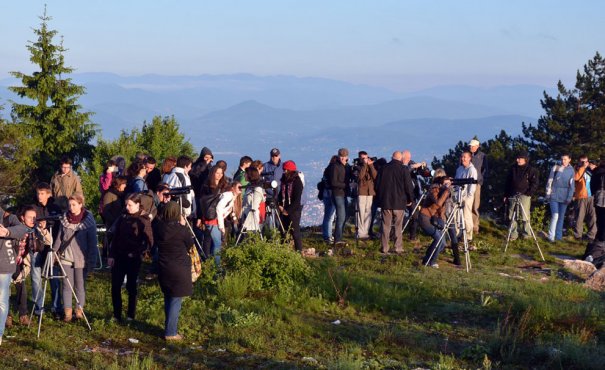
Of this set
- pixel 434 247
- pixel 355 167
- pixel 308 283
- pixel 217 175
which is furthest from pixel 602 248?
pixel 217 175

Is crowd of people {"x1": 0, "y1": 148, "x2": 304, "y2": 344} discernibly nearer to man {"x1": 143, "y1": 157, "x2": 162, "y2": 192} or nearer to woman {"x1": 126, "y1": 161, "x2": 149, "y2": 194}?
woman {"x1": 126, "y1": 161, "x2": 149, "y2": 194}

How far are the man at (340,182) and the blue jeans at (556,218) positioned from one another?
513 cm

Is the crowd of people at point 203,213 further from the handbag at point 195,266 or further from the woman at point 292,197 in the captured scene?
the handbag at point 195,266

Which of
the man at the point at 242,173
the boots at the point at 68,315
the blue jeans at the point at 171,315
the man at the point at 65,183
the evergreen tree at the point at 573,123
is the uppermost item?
the evergreen tree at the point at 573,123

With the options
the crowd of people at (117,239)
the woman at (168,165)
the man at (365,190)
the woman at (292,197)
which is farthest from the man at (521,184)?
the woman at (168,165)

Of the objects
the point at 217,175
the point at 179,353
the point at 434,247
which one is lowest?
the point at 179,353

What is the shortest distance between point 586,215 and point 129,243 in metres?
12.3

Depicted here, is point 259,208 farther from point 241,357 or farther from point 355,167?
point 241,357

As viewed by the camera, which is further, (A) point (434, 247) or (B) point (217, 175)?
(A) point (434, 247)

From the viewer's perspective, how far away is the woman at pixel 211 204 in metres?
12.7

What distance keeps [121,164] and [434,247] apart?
609cm

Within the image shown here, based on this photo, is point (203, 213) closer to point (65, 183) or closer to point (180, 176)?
point (180, 176)

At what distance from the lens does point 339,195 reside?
16.0 metres

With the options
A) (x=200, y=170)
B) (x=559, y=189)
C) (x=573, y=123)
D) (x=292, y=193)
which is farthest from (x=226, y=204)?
(x=573, y=123)
